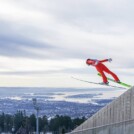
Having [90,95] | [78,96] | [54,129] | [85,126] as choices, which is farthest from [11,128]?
[78,96]

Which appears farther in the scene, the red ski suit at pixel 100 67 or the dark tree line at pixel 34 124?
the dark tree line at pixel 34 124

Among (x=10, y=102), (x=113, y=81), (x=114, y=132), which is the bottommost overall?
(x=114, y=132)

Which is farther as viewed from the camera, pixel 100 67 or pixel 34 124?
pixel 34 124

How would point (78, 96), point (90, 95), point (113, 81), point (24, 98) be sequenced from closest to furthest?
point (113, 81), point (90, 95), point (24, 98), point (78, 96)

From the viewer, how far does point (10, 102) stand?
4562 inches

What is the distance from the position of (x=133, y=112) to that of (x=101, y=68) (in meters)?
3.48

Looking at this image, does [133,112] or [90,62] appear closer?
[133,112]

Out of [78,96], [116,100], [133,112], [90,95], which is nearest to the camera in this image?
[133,112]

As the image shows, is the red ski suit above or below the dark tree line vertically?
below

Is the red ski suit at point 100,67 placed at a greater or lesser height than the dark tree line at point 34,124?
lesser

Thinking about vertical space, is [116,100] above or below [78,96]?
below

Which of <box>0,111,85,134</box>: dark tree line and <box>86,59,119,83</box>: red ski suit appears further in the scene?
<box>0,111,85,134</box>: dark tree line

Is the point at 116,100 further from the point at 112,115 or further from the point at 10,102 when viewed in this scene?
the point at 10,102

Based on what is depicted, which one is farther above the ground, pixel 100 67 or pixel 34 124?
pixel 34 124
